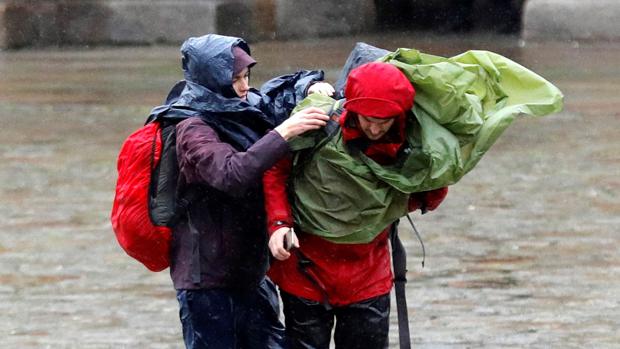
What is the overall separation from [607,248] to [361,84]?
4284 mm

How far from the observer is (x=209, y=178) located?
4.50m

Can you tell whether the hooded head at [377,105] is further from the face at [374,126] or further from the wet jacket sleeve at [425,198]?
the wet jacket sleeve at [425,198]

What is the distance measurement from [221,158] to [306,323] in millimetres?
657

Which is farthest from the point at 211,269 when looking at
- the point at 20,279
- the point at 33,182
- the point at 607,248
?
the point at 33,182

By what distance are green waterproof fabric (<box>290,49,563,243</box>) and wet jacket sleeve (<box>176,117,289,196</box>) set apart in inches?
4.3

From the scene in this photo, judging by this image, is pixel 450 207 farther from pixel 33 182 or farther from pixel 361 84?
pixel 361 84

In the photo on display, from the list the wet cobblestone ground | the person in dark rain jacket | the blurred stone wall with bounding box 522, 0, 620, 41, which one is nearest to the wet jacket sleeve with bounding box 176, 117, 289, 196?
the person in dark rain jacket

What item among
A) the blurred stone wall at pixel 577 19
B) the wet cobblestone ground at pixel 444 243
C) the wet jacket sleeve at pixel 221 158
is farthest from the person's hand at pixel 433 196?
the blurred stone wall at pixel 577 19

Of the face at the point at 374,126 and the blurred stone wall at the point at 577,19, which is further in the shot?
the blurred stone wall at the point at 577,19

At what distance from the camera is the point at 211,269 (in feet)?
15.5

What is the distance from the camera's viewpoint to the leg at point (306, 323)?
4785 millimetres

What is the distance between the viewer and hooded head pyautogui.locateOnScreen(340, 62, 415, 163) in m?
4.39

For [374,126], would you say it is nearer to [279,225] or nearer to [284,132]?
[284,132]

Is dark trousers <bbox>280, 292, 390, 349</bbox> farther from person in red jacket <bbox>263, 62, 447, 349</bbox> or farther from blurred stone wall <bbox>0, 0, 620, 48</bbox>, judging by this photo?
blurred stone wall <bbox>0, 0, 620, 48</bbox>
